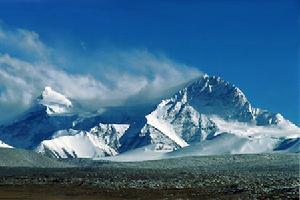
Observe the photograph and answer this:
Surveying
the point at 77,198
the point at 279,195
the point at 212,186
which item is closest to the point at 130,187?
the point at 212,186

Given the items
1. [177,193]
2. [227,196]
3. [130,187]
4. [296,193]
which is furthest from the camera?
[130,187]

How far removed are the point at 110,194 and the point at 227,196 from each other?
27.7 metres

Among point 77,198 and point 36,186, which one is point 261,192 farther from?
point 36,186

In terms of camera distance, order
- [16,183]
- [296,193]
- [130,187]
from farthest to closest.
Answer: [16,183] → [130,187] → [296,193]

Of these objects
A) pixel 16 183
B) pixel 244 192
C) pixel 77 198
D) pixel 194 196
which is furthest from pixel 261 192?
pixel 16 183

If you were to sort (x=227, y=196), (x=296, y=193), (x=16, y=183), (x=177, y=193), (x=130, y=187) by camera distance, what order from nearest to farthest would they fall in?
(x=296, y=193) → (x=227, y=196) → (x=177, y=193) → (x=130, y=187) → (x=16, y=183)

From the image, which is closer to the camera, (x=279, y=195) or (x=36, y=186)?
(x=279, y=195)

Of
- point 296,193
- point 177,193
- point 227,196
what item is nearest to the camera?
point 296,193

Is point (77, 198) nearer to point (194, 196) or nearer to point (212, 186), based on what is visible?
point (194, 196)

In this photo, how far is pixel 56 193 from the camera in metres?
157

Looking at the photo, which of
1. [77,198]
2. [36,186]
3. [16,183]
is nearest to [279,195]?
[77,198]

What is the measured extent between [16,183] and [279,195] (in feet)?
295

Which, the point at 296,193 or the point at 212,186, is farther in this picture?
the point at 212,186

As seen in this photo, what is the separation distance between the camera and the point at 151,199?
136 metres
